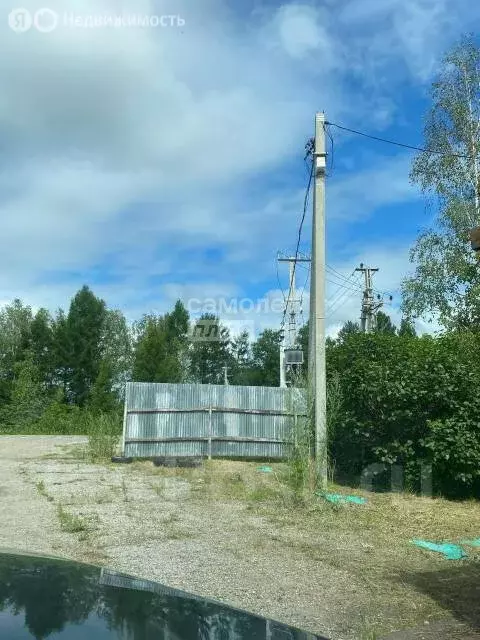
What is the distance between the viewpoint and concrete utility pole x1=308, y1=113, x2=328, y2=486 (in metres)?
11.8

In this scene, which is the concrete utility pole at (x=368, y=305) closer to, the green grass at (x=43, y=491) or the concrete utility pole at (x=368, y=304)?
the concrete utility pole at (x=368, y=304)

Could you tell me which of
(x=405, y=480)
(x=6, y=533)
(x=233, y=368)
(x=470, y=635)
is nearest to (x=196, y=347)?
(x=233, y=368)

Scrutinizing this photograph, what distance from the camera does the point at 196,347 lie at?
53656mm

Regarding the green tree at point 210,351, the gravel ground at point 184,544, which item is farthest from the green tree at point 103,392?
the gravel ground at point 184,544

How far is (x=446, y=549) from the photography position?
8219mm

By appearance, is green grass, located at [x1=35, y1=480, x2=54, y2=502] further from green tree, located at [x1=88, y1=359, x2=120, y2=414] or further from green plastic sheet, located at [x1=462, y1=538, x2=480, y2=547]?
green tree, located at [x1=88, y1=359, x2=120, y2=414]

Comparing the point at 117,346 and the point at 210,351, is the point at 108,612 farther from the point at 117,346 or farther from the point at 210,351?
the point at 117,346

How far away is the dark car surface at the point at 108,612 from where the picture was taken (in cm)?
316

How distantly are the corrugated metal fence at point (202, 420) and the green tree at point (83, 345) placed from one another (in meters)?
35.3

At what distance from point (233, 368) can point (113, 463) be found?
121ft

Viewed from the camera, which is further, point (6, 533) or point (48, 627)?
point (6, 533)

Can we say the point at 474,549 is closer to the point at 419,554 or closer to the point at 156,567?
the point at 419,554

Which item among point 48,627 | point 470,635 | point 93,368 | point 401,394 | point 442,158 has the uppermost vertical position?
point 442,158

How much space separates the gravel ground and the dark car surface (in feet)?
5.88
